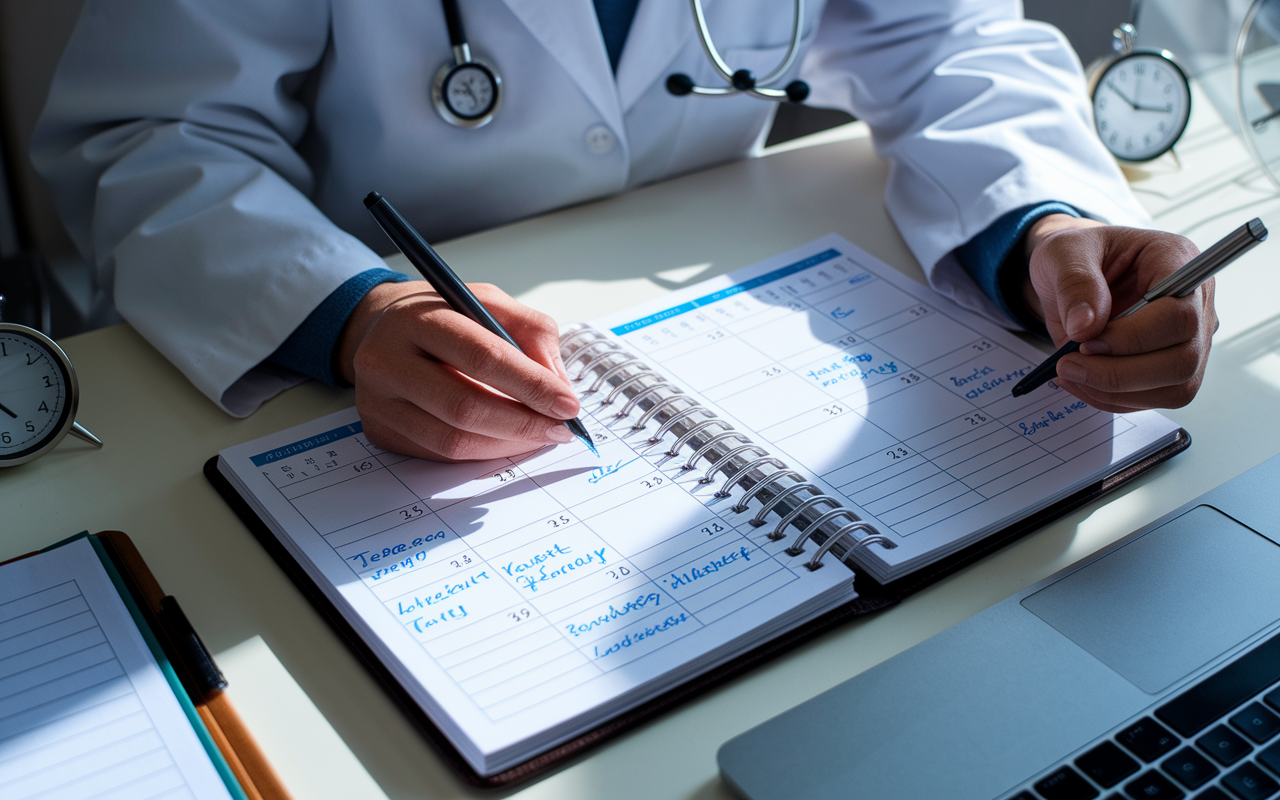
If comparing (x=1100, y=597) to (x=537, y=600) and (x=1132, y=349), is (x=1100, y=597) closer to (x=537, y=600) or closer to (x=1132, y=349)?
(x=1132, y=349)

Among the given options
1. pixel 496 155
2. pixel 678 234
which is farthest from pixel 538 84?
pixel 678 234

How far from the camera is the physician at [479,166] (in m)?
0.61

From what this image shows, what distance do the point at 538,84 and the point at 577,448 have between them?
46 cm

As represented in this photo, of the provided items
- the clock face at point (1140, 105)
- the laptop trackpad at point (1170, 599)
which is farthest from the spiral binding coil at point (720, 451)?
the clock face at point (1140, 105)

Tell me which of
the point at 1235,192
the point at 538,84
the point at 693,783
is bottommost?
the point at 693,783

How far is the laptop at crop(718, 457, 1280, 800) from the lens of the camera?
41cm

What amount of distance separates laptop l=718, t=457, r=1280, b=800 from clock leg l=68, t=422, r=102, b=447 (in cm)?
49

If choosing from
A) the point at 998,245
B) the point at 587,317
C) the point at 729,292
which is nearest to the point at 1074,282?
the point at 998,245

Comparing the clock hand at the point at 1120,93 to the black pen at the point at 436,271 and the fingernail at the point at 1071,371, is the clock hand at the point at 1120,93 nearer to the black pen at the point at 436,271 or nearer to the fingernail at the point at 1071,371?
the fingernail at the point at 1071,371

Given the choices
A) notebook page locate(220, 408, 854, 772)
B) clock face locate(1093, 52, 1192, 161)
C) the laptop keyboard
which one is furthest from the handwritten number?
clock face locate(1093, 52, 1192, 161)

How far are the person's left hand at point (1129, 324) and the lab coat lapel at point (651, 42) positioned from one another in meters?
0.45

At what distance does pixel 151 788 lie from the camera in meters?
0.41

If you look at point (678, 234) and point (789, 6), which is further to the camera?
point (789, 6)

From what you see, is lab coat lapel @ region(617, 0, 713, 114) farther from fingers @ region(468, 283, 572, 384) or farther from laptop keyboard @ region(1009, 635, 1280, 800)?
laptop keyboard @ region(1009, 635, 1280, 800)
